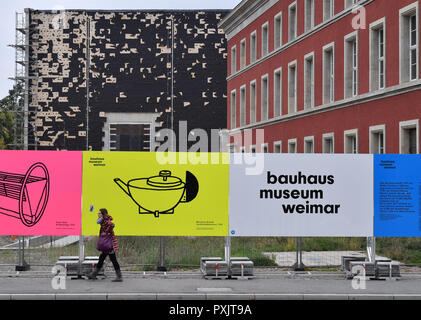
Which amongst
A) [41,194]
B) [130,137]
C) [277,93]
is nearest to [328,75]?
[277,93]

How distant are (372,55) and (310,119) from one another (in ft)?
30.6

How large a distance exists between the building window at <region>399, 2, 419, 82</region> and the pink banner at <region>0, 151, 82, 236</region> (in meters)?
17.8

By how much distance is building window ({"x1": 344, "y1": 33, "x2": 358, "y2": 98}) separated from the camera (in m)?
37.3

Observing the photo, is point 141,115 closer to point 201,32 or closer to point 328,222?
point 201,32

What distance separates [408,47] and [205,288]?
1891 centimetres

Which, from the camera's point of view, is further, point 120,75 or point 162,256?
point 120,75

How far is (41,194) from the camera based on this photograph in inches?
684

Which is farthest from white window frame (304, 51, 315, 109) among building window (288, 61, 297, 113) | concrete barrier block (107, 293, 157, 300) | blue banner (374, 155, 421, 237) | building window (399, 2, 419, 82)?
concrete barrier block (107, 293, 157, 300)

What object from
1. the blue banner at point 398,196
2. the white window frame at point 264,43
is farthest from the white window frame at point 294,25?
the blue banner at point 398,196

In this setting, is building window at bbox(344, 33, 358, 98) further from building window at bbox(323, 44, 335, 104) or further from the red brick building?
building window at bbox(323, 44, 335, 104)

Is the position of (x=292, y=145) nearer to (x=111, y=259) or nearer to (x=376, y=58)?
(x=376, y=58)

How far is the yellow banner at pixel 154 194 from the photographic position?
17.3m
